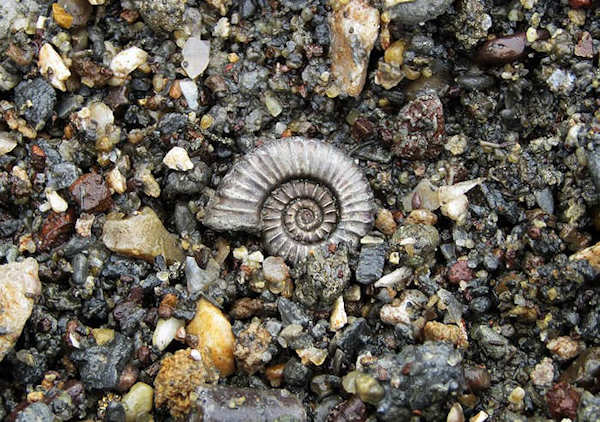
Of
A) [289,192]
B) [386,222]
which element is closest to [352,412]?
[386,222]

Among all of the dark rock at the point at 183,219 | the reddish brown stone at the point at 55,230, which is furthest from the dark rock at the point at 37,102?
the dark rock at the point at 183,219

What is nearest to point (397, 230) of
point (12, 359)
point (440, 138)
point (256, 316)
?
point (440, 138)

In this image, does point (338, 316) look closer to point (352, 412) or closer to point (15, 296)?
point (352, 412)

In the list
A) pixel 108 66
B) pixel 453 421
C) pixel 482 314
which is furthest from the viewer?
pixel 108 66

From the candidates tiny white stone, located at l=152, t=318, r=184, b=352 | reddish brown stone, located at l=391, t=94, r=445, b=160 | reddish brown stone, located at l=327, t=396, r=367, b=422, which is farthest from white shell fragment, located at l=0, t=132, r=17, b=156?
reddish brown stone, located at l=327, t=396, r=367, b=422

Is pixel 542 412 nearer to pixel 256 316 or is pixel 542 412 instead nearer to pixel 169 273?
pixel 256 316

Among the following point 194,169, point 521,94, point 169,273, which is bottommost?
point 169,273

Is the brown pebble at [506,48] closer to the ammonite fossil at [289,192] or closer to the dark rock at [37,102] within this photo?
the ammonite fossil at [289,192]
